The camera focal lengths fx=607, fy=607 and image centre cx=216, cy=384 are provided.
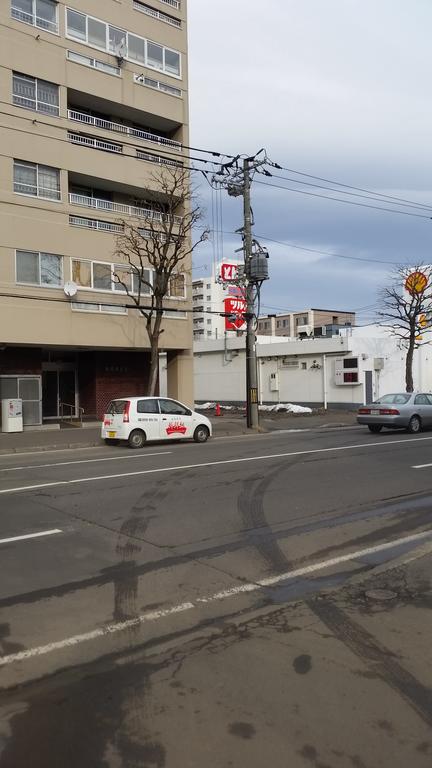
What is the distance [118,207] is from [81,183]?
5.82ft

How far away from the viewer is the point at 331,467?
12.4 m

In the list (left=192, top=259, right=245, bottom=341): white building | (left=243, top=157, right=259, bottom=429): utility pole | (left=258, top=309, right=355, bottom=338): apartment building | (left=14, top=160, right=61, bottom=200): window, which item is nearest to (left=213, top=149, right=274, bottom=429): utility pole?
(left=243, top=157, right=259, bottom=429): utility pole

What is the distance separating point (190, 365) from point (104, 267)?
6.21m

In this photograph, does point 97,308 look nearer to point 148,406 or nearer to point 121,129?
point 148,406

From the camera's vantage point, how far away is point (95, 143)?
81.7ft

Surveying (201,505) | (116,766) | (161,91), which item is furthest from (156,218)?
(116,766)

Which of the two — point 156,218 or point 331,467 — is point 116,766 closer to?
point 331,467

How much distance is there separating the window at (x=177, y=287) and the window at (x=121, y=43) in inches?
347

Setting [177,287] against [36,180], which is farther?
[177,287]

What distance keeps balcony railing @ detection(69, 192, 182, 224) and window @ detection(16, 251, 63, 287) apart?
8.57 ft

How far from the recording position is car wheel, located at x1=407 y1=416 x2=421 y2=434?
2083cm

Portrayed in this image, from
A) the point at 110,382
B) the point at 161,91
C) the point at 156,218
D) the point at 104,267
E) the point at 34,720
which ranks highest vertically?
the point at 161,91

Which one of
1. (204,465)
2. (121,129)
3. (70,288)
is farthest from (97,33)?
(204,465)

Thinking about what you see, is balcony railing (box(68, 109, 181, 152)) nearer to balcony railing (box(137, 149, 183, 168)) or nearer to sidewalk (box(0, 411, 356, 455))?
balcony railing (box(137, 149, 183, 168))
